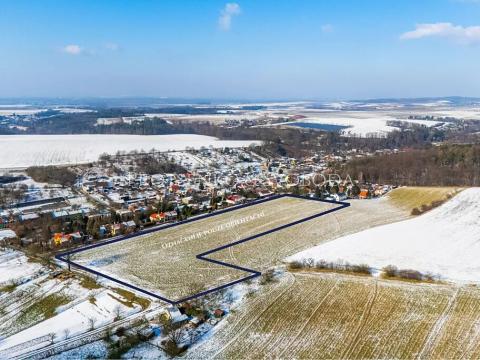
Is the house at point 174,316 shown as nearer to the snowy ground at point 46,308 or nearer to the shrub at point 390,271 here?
the snowy ground at point 46,308

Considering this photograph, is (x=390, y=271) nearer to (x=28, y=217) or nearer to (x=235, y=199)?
(x=235, y=199)

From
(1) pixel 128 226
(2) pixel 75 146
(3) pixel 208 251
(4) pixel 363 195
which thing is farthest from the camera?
(2) pixel 75 146

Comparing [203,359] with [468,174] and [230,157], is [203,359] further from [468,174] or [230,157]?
[230,157]

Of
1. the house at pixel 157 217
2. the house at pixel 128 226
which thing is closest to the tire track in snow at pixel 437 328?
the house at pixel 128 226

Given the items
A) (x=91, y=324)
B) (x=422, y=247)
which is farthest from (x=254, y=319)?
(x=422, y=247)

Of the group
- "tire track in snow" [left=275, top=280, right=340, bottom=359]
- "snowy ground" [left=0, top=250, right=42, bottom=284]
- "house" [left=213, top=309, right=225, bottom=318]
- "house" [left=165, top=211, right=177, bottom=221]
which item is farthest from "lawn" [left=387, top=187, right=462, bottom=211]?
"snowy ground" [left=0, top=250, right=42, bottom=284]

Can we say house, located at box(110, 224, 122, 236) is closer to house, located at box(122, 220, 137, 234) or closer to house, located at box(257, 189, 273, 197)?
house, located at box(122, 220, 137, 234)
